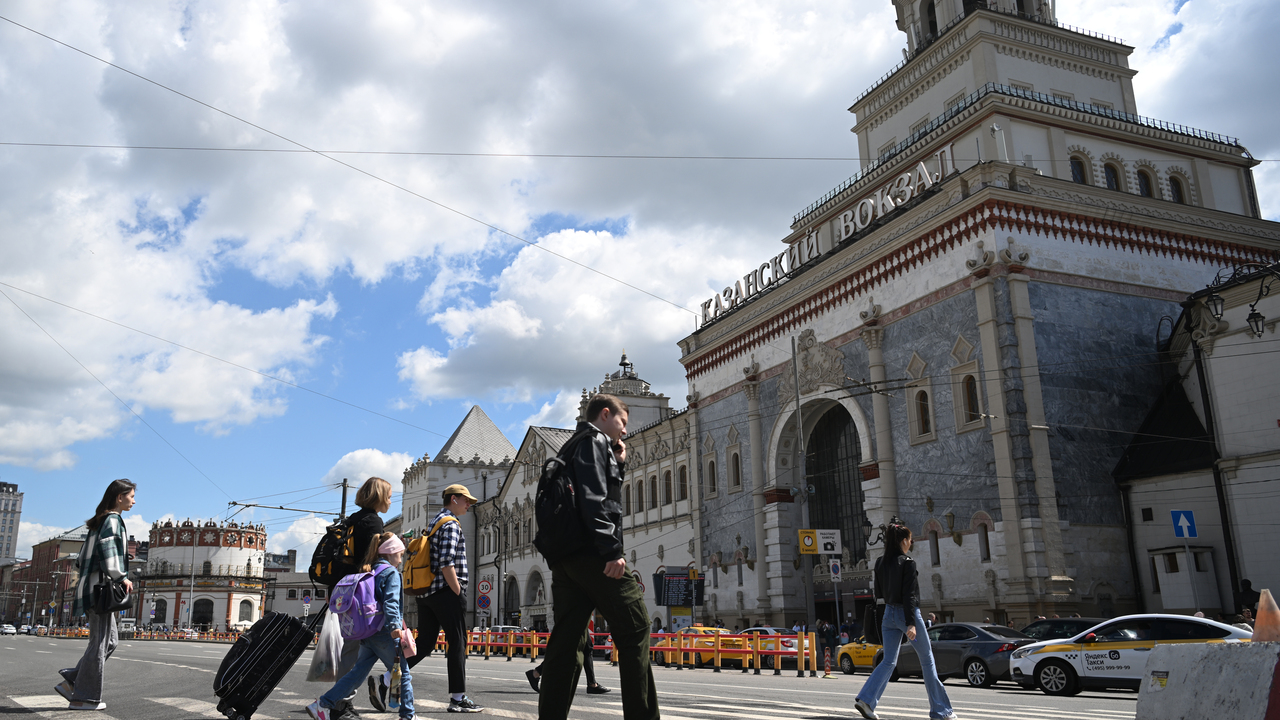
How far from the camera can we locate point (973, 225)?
89.4 ft

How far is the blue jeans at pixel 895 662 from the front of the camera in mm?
8227

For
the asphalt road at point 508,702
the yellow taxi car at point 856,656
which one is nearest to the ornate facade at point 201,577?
the yellow taxi car at point 856,656

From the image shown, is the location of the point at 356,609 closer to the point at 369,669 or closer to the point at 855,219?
the point at 369,669

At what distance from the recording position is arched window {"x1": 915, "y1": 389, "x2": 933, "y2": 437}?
28.8 meters

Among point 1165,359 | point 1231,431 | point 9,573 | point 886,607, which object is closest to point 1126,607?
point 1231,431

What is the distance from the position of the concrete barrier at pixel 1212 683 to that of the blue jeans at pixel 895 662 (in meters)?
3.15

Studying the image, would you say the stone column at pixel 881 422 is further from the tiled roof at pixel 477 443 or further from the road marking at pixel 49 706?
the tiled roof at pixel 477 443

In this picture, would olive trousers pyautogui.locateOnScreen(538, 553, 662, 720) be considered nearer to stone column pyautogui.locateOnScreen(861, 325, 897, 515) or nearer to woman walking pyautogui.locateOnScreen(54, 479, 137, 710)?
woman walking pyautogui.locateOnScreen(54, 479, 137, 710)

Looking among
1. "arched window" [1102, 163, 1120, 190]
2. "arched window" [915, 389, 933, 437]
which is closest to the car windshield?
"arched window" [915, 389, 933, 437]

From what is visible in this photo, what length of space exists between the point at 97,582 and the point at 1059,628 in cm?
1592

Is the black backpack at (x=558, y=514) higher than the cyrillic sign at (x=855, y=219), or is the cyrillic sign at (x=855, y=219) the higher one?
the cyrillic sign at (x=855, y=219)

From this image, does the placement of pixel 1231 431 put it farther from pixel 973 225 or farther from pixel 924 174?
pixel 924 174

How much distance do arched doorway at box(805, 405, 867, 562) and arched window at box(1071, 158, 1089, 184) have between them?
11012 millimetres

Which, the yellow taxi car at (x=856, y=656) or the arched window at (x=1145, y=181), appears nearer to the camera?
the yellow taxi car at (x=856, y=656)
